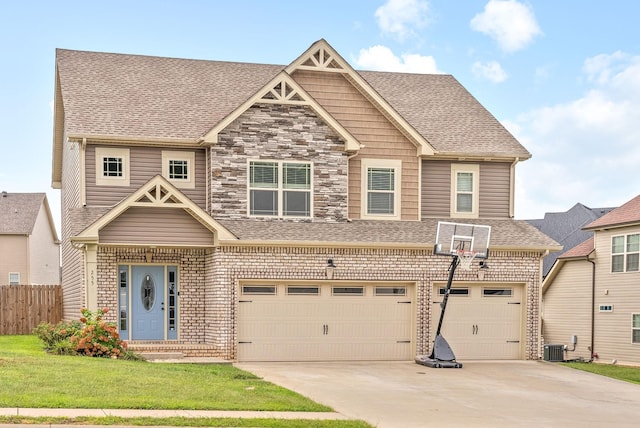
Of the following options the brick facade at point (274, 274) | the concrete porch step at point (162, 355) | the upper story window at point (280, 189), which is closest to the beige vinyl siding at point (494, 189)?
the brick facade at point (274, 274)

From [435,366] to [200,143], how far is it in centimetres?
887

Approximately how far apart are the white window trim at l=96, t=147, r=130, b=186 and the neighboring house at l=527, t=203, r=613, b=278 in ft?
85.0

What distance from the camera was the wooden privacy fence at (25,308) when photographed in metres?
28.9

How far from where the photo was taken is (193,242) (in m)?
21.8

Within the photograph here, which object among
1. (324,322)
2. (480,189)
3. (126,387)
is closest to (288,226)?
(324,322)

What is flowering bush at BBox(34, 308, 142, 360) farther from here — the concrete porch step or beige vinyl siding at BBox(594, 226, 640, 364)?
beige vinyl siding at BBox(594, 226, 640, 364)

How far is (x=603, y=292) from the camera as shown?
30.7 meters

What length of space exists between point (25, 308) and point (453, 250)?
1590 centimetres

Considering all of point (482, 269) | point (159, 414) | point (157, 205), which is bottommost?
point (159, 414)

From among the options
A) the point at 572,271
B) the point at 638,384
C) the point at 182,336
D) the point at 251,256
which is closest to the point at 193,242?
the point at 251,256

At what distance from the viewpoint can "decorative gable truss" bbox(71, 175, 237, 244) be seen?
814 inches

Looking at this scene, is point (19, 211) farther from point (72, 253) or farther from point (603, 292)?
point (603, 292)

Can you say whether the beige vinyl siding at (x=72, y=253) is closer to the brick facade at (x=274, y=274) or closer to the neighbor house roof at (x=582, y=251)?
the brick facade at (x=274, y=274)

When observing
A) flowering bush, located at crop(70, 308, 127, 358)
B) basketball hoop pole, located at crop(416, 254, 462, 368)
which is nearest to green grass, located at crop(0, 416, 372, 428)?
flowering bush, located at crop(70, 308, 127, 358)
